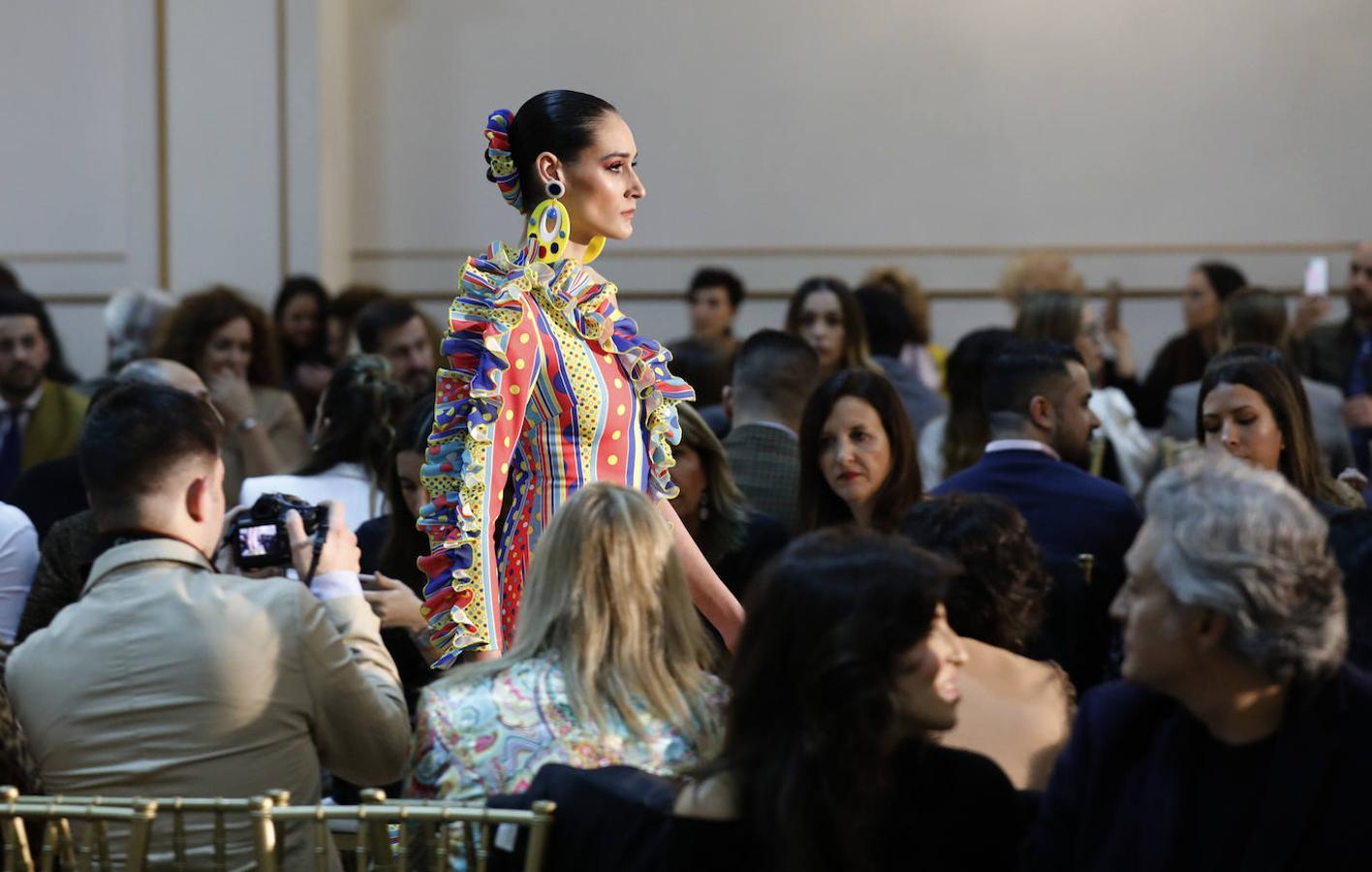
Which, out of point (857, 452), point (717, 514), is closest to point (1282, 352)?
point (857, 452)

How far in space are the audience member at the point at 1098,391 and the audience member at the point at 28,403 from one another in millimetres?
2727

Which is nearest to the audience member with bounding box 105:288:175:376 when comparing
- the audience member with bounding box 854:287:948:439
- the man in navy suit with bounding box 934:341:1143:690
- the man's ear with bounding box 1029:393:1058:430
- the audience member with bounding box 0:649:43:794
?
the audience member with bounding box 854:287:948:439

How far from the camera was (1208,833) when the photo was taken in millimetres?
1910

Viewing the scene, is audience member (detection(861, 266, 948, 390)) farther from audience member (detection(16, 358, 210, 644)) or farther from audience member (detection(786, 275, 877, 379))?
Answer: audience member (detection(16, 358, 210, 644))

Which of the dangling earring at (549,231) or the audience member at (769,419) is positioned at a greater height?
the dangling earring at (549,231)

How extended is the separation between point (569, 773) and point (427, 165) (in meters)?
5.93

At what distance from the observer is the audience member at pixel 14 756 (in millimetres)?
2320

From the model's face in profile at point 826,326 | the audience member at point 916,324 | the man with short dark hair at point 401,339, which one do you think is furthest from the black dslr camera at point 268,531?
the audience member at point 916,324

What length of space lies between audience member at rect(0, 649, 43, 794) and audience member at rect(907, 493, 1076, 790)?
1149 millimetres

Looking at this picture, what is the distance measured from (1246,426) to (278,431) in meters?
2.87

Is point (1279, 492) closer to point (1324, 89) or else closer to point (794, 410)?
point (794, 410)

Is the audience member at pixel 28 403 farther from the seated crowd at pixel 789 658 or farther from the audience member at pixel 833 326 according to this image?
the audience member at pixel 833 326

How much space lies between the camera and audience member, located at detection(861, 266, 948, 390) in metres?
6.50

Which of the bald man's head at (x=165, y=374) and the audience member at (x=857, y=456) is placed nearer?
the audience member at (x=857, y=456)
